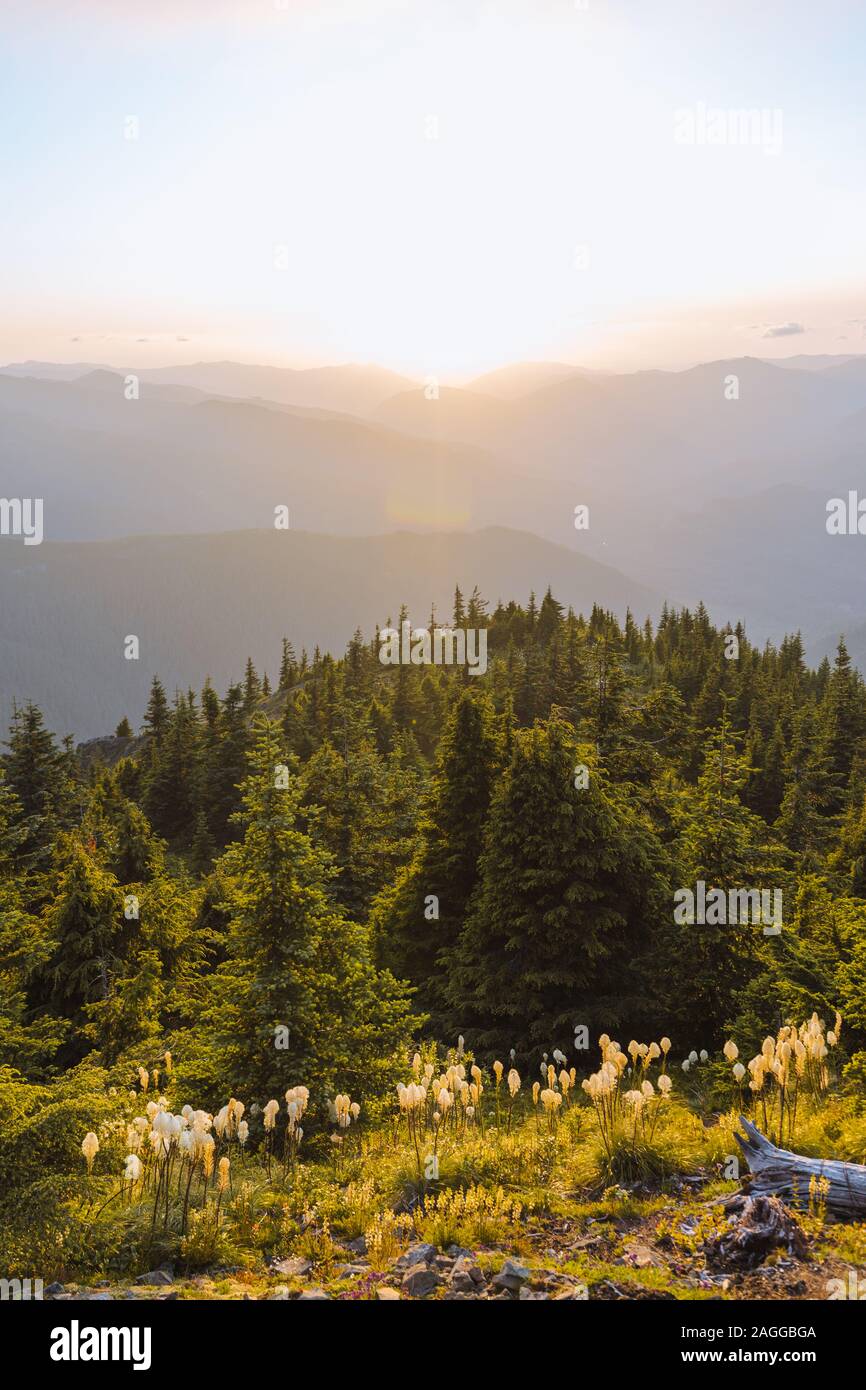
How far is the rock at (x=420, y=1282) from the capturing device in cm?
793

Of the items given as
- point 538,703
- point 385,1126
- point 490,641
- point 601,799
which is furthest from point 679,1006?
point 490,641

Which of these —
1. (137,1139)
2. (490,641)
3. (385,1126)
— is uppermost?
(490,641)

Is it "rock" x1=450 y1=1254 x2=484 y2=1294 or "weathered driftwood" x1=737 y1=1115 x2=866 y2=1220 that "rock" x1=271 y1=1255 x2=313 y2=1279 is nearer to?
"rock" x1=450 y1=1254 x2=484 y2=1294

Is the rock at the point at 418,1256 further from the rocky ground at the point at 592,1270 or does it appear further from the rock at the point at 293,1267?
the rock at the point at 293,1267

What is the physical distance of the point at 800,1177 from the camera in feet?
29.9

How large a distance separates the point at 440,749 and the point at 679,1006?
298 inches

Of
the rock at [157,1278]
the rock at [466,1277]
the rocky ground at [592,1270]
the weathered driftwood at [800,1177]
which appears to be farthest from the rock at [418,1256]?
the weathered driftwood at [800,1177]

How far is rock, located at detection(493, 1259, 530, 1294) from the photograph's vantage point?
309 inches

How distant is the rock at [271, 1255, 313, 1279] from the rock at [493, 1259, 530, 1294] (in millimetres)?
1981

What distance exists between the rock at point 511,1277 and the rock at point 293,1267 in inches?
78.0

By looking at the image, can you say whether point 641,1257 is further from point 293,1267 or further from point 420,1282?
point 293,1267
